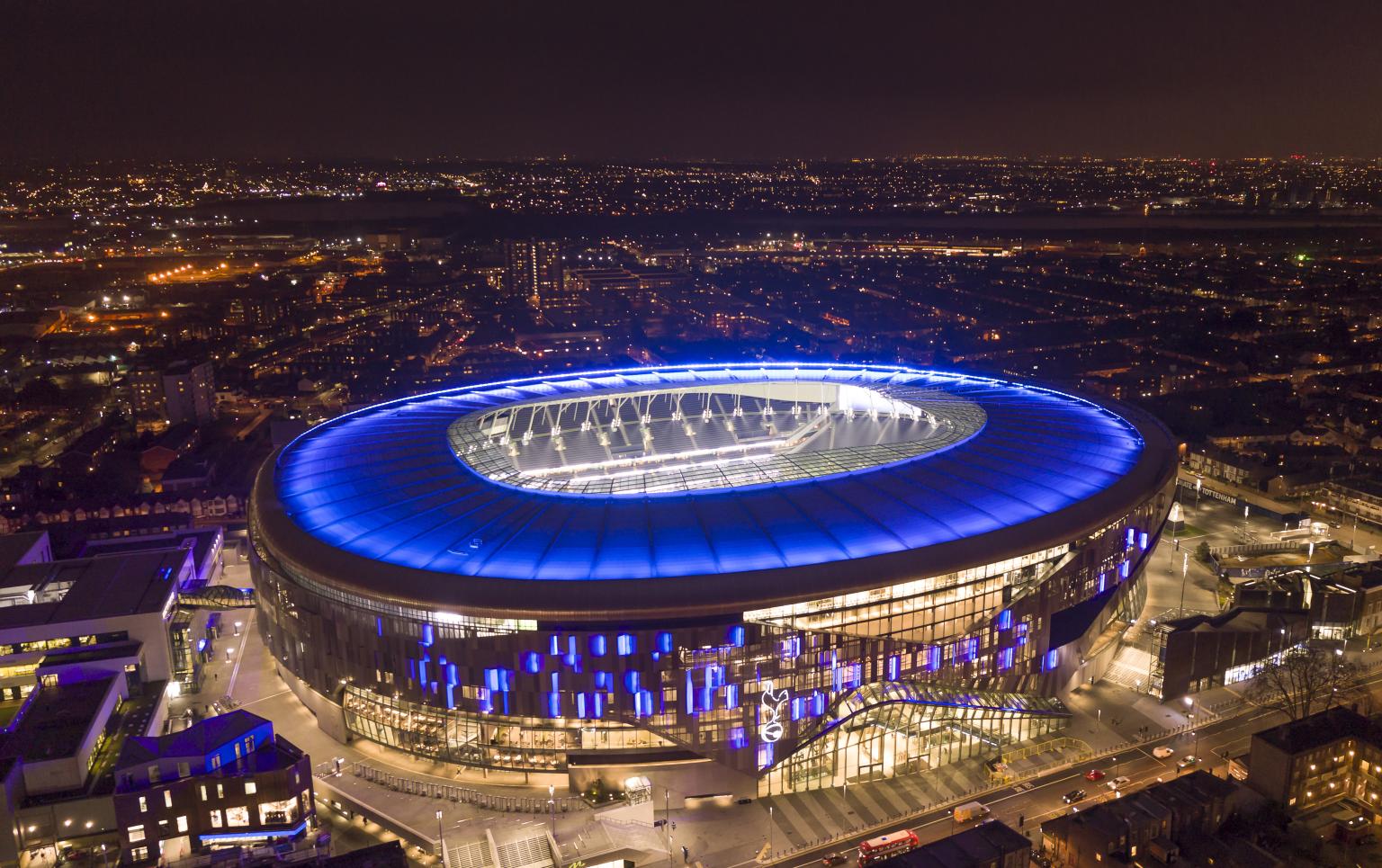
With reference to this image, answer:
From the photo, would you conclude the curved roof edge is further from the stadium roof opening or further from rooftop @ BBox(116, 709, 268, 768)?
the stadium roof opening

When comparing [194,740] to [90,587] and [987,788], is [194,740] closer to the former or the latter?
[90,587]

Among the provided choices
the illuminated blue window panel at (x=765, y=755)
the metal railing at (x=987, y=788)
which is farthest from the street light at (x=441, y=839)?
the illuminated blue window panel at (x=765, y=755)

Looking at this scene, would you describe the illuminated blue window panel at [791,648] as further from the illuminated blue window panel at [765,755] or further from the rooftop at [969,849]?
the rooftop at [969,849]

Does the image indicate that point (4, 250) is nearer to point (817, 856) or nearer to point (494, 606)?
point (494, 606)

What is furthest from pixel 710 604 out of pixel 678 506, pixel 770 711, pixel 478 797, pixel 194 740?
pixel 194 740

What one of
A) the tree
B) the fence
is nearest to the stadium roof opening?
the fence
